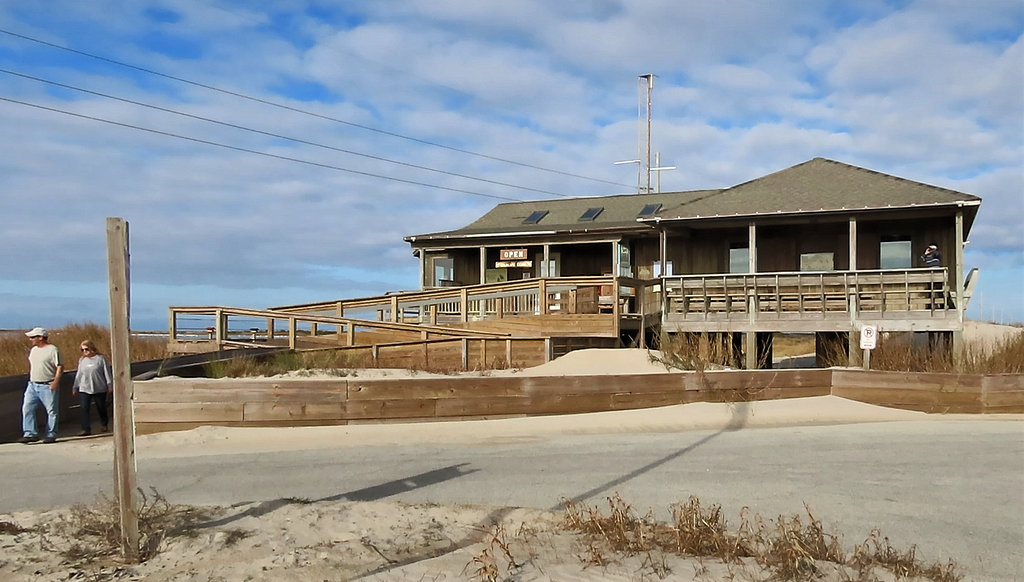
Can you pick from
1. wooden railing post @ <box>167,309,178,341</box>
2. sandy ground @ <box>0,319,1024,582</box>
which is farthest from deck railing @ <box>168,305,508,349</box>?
sandy ground @ <box>0,319,1024,582</box>

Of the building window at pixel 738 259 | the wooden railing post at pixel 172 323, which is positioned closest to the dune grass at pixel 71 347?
the wooden railing post at pixel 172 323

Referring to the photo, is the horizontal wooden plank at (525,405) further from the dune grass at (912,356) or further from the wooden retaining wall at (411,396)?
the dune grass at (912,356)

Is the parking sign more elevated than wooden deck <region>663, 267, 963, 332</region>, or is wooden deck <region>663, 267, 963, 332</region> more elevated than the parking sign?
wooden deck <region>663, 267, 963, 332</region>

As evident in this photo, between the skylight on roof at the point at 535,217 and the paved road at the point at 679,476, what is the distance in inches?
816

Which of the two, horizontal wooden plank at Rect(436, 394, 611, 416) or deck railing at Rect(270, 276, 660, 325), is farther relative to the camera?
deck railing at Rect(270, 276, 660, 325)

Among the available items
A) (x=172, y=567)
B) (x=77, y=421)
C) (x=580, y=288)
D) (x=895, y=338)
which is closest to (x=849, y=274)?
(x=895, y=338)

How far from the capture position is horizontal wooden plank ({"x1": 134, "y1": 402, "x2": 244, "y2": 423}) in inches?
465

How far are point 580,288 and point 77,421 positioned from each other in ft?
42.7

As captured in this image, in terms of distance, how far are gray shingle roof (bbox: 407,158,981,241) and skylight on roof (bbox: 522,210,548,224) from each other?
37cm

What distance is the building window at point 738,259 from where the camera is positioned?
86.4 ft

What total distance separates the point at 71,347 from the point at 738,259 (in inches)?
771

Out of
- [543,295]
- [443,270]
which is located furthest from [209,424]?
[443,270]

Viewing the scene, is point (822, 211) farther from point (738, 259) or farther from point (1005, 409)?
point (1005, 409)

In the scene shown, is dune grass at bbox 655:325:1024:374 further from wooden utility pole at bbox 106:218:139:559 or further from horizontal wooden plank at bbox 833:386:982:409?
wooden utility pole at bbox 106:218:139:559
